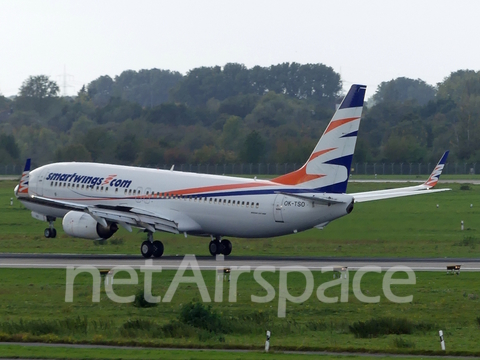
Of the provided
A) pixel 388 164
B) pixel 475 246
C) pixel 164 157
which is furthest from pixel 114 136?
pixel 475 246

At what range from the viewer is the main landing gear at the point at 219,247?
51438mm

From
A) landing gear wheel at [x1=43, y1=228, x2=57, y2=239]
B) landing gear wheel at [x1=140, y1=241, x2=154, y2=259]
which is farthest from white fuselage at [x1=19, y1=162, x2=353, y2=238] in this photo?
landing gear wheel at [x1=140, y1=241, x2=154, y2=259]

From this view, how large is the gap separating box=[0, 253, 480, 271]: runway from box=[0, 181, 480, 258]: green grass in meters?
2.83

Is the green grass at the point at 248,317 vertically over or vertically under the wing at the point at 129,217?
under

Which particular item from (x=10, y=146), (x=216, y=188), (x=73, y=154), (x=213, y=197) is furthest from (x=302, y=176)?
(x=10, y=146)

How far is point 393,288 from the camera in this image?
3875cm

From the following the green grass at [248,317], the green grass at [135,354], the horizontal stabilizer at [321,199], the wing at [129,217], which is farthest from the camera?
the wing at [129,217]

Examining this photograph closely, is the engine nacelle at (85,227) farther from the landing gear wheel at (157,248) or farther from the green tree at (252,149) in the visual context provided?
the green tree at (252,149)

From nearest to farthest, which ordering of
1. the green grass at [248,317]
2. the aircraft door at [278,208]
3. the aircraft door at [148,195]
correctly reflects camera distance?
the green grass at [248,317]
the aircraft door at [278,208]
the aircraft door at [148,195]

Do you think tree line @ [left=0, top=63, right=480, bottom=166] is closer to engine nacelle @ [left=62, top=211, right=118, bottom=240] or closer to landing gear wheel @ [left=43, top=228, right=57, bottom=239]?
landing gear wheel @ [left=43, top=228, right=57, bottom=239]

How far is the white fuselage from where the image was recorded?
154 feet

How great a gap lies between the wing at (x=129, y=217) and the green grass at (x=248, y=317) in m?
7.80

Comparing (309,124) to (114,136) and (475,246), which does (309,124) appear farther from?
(475,246)

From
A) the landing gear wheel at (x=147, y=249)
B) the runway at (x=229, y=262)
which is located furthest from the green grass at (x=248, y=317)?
the landing gear wheel at (x=147, y=249)
